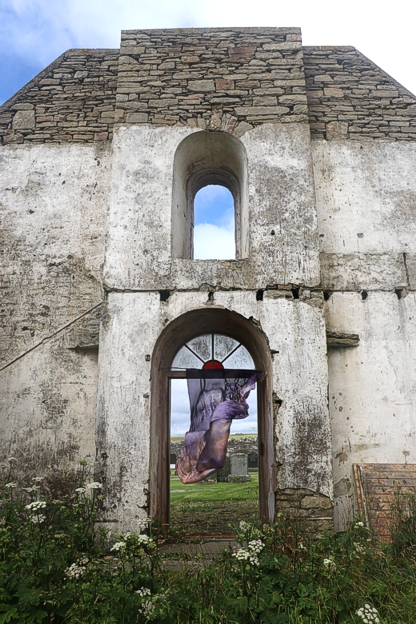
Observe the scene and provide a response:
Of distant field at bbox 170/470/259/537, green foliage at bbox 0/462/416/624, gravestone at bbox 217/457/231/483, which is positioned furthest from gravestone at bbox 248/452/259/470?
green foliage at bbox 0/462/416/624

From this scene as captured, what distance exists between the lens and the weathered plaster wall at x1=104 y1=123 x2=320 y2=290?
19.9ft

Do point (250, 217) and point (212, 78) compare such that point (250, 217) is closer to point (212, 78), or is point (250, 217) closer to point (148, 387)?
point (212, 78)

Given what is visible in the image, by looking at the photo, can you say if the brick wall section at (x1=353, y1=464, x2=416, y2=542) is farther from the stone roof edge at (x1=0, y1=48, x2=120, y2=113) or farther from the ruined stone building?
the stone roof edge at (x1=0, y1=48, x2=120, y2=113)

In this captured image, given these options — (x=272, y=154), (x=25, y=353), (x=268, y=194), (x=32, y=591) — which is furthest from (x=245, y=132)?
(x=32, y=591)

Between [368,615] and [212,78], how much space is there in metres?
6.80

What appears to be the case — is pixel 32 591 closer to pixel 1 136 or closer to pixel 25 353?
pixel 25 353

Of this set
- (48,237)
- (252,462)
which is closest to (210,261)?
(48,237)

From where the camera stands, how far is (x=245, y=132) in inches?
263

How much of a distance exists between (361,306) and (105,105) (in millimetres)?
5072

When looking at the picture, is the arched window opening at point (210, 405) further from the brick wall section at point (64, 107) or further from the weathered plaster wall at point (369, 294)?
the brick wall section at point (64, 107)

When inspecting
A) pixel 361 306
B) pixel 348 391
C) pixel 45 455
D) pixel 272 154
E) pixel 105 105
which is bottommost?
pixel 45 455

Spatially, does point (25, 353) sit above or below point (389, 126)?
below

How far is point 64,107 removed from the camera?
758 cm

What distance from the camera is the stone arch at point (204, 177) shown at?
22.1 feet
